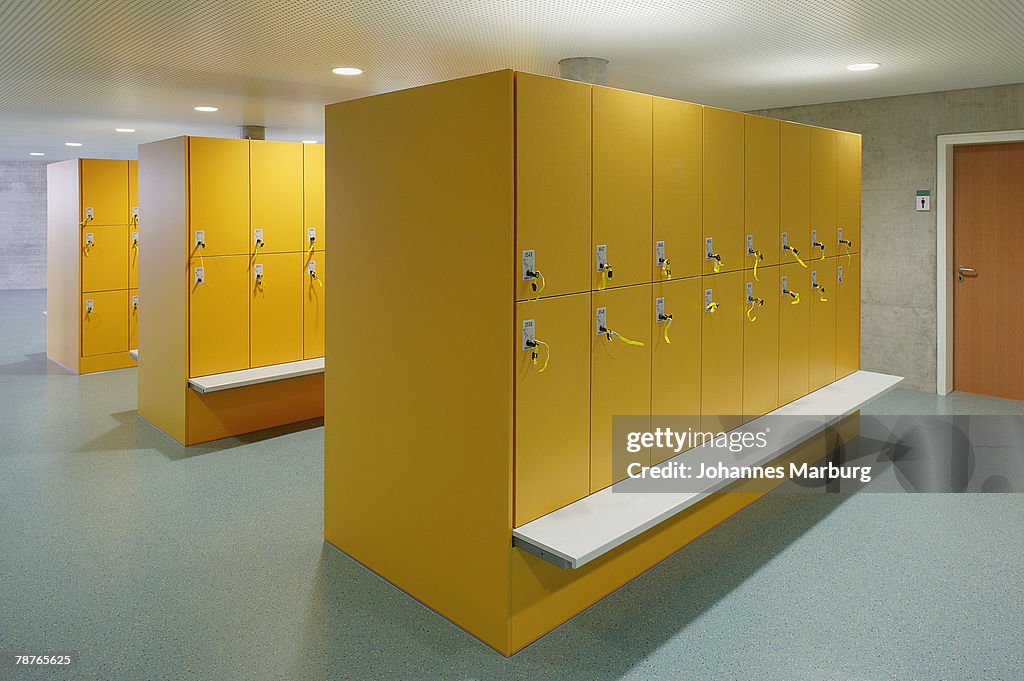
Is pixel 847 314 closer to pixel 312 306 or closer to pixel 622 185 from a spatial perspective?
pixel 622 185

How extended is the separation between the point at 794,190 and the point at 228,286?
13.1 ft

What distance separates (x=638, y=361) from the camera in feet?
11.2

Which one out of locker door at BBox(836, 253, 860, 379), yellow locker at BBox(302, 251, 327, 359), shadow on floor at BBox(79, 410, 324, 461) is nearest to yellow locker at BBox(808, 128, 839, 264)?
locker door at BBox(836, 253, 860, 379)

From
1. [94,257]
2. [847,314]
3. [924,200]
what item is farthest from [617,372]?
[94,257]

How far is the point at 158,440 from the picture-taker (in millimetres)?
5574

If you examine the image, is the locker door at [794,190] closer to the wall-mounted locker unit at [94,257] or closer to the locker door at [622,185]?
the locker door at [622,185]

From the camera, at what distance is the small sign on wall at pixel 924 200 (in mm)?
6605

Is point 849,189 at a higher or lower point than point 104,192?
lower

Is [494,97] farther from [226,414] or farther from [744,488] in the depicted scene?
[226,414]

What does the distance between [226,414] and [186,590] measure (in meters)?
2.44

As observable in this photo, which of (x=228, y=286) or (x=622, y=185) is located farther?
(x=228, y=286)

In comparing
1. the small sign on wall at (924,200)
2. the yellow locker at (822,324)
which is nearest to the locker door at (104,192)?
the yellow locker at (822,324)

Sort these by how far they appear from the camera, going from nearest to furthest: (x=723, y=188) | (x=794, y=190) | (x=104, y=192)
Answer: (x=723, y=188)
(x=794, y=190)
(x=104, y=192)

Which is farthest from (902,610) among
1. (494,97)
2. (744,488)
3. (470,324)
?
(494,97)
